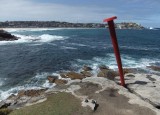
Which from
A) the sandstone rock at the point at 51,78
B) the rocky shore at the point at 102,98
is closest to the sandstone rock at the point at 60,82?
the sandstone rock at the point at 51,78

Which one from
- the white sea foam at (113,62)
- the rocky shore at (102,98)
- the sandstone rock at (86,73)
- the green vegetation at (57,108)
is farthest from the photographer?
the white sea foam at (113,62)

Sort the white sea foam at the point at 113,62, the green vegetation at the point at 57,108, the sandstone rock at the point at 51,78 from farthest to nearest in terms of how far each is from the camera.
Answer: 1. the white sea foam at the point at 113,62
2. the sandstone rock at the point at 51,78
3. the green vegetation at the point at 57,108

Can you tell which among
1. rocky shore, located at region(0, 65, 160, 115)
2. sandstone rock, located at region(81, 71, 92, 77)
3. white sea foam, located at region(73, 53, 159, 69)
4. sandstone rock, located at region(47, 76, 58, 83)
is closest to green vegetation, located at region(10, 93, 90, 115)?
rocky shore, located at region(0, 65, 160, 115)

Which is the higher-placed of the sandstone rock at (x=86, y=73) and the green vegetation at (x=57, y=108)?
the green vegetation at (x=57, y=108)

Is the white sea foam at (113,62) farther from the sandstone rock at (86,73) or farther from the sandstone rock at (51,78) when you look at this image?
the sandstone rock at (51,78)

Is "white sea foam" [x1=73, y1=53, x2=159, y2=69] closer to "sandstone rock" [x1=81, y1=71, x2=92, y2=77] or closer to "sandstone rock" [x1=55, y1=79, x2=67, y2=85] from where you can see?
"sandstone rock" [x1=81, y1=71, x2=92, y2=77]

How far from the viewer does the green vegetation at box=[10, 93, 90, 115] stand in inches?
879

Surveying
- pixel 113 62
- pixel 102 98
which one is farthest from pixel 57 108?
pixel 113 62

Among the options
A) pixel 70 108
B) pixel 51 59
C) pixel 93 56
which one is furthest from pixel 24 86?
pixel 93 56

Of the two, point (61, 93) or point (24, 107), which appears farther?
point (61, 93)

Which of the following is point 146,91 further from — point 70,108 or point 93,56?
point 93,56

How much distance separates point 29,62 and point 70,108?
1327 inches

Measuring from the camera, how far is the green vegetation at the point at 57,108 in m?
22.3

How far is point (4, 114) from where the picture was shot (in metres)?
22.7
